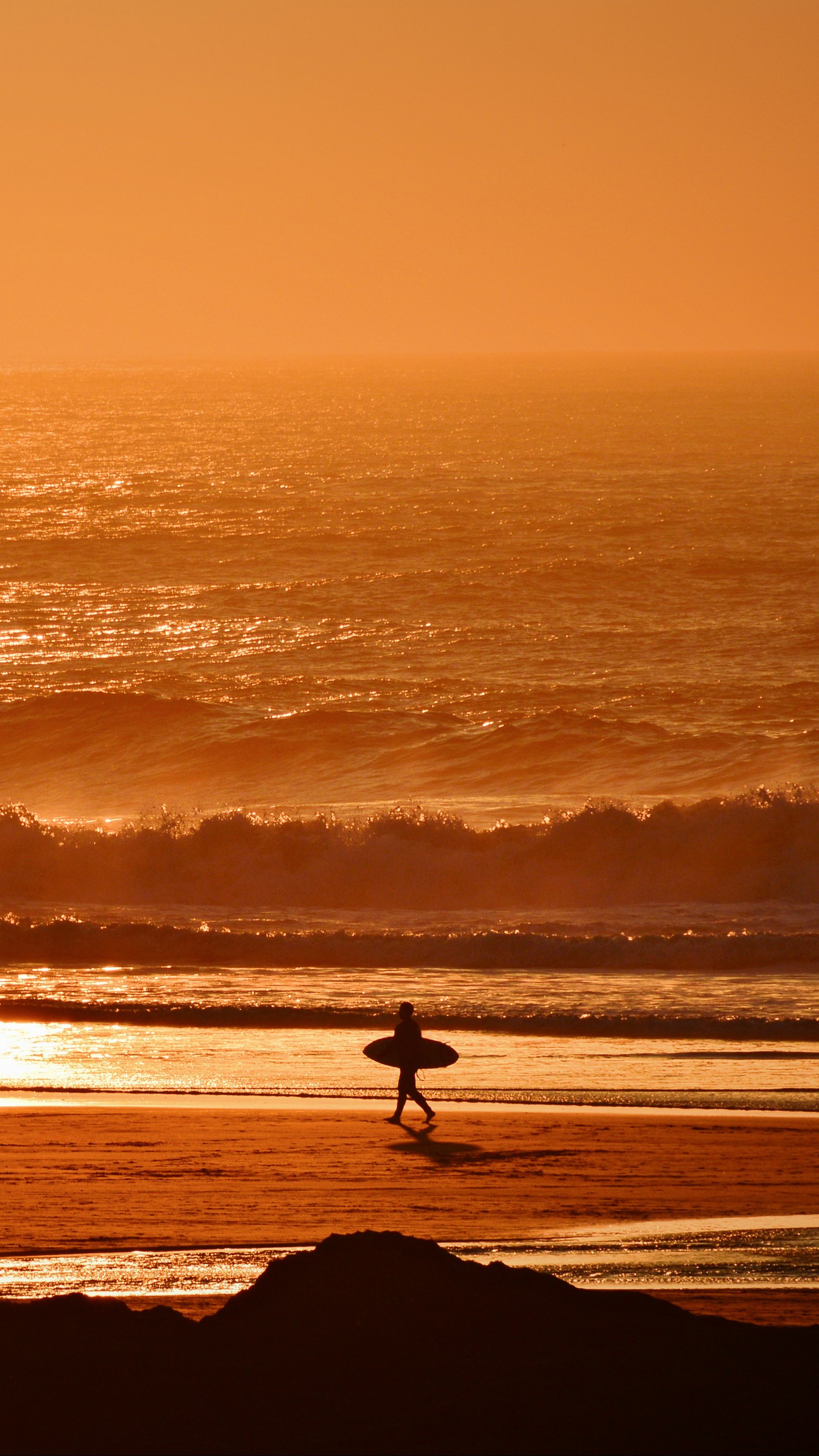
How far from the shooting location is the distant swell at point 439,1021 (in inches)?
558

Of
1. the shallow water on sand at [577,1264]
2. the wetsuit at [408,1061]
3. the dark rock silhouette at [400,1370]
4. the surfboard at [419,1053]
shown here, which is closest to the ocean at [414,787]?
the surfboard at [419,1053]

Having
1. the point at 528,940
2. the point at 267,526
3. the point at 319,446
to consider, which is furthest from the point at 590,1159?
the point at 319,446

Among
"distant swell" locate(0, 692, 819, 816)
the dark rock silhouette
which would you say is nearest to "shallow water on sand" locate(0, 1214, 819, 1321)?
the dark rock silhouette

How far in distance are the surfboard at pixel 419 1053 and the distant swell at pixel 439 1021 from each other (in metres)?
2.70

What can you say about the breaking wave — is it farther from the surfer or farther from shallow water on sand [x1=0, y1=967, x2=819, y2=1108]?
the surfer

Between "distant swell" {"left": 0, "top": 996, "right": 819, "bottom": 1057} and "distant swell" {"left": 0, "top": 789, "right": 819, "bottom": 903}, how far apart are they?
5.49 meters

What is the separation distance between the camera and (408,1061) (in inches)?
448

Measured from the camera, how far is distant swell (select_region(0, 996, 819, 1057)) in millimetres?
14172

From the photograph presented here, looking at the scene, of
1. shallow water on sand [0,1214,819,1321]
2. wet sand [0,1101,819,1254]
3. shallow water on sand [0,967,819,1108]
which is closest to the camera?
shallow water on sand [0,1214,819,1321]

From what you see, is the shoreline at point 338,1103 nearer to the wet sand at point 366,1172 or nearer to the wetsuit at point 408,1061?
the wet sand at point 366,1172

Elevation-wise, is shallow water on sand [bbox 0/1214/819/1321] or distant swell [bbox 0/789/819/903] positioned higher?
shallow water on sand [bbox 0/1214/819/1321]

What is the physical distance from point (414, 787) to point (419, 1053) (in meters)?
14.4

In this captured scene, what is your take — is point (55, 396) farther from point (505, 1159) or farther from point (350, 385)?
point (505, 1159)

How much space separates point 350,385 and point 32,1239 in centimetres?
16379
